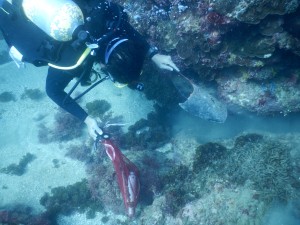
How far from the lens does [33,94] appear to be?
12.2m

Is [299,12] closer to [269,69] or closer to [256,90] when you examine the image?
[269,69]

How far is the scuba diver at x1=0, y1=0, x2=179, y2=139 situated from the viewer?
388 cm

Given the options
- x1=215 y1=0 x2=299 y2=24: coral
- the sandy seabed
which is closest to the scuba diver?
x1=215 y1=0 x2=299 y2=24: coral

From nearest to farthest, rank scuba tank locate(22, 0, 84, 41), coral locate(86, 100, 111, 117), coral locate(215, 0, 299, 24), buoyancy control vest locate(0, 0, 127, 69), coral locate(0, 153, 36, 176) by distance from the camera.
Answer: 1. scuba tank locate(22, 0, 84, 41)
2. buoyancy control vest locate(0, 0, 127, 69)
3. coral locate(215, 0, 299, 24)
4. coral locate(0, 153, 36, 176)
5. coral locate(86, 100, 111, 117)

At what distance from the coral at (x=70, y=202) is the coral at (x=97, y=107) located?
3104 mm

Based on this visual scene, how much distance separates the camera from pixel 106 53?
161 inches

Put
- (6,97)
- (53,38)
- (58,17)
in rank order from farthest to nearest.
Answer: (6,97)
(53,38)
(58,17)

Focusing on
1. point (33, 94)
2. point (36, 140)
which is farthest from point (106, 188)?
point (33, 94)

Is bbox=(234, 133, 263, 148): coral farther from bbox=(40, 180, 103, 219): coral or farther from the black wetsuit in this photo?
bbox=(40, 180, 103, 219): coral

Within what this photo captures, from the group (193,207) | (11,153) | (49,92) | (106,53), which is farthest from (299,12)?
(11,153)

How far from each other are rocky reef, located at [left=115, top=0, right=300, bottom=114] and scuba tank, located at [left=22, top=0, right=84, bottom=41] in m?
3.58

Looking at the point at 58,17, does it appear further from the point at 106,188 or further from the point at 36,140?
the point at 36,140

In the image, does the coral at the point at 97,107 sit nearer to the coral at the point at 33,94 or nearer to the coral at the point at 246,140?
the coral at the point at 33,94

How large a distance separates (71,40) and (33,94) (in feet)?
29.9
